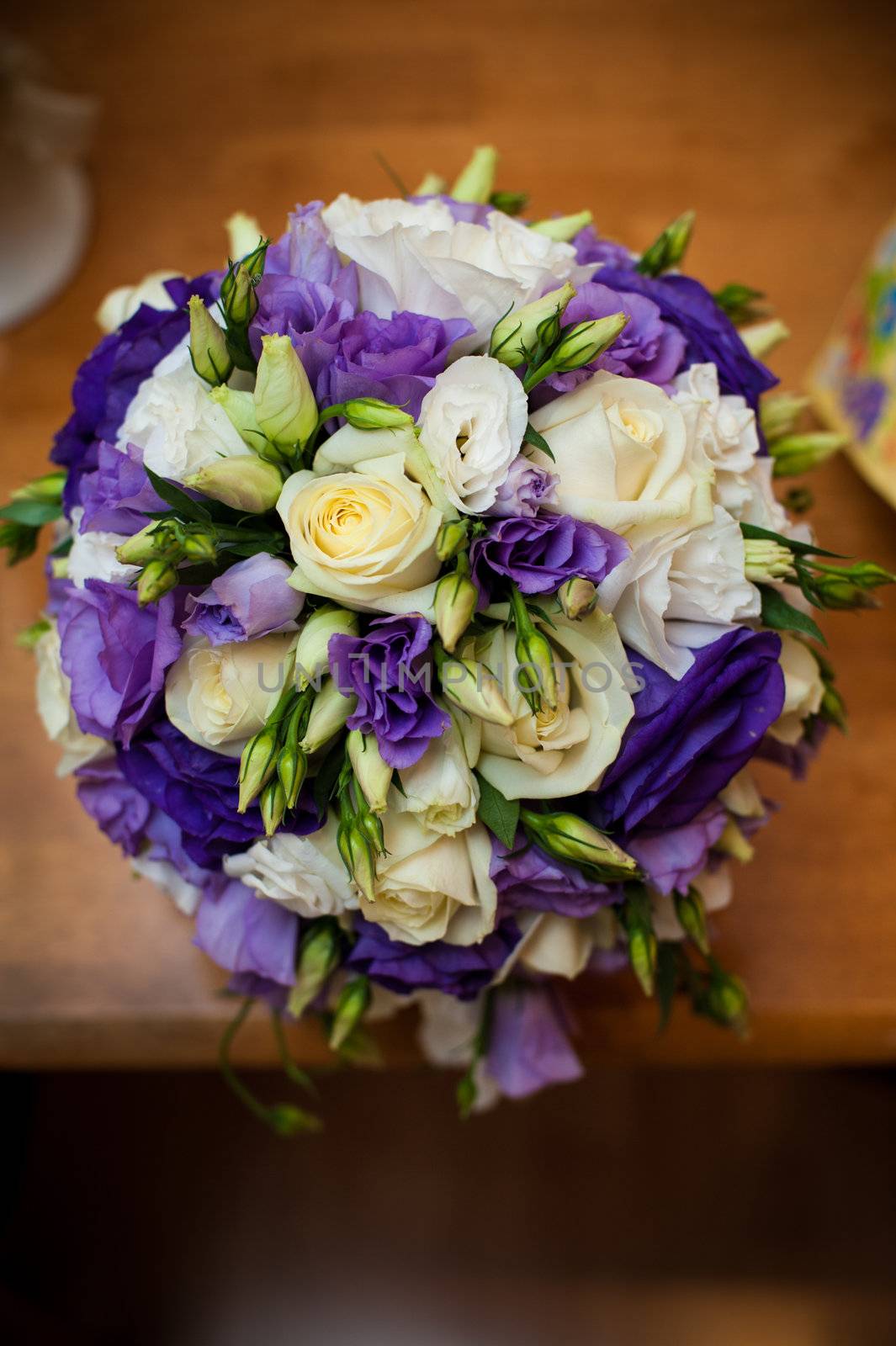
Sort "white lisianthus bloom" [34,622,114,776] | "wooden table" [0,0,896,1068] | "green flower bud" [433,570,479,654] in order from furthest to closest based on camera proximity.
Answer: "wooden table" [0,0,896,1068]
"white lisianthus bloom" [34,622,114,776]
"green flower bud" [433,570,479,654]

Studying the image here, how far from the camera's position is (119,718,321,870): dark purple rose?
1.22ft

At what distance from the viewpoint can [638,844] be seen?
15.2 inches

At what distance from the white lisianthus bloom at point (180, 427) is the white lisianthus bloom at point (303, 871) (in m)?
0.13

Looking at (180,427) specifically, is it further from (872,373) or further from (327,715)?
(872,373)

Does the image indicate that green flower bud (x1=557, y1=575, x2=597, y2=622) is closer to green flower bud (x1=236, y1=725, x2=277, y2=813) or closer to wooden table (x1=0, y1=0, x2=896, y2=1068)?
green flower bud (x1=236, y1=725, x2=277, y2=813)

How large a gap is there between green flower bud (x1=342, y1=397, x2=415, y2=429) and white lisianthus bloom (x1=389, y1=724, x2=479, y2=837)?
0.33ft

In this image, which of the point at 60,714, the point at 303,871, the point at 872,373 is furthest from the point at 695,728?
the point at 872,373

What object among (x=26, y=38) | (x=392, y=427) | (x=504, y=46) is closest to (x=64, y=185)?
(x=26, y=38)

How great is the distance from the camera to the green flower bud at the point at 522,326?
0.34m

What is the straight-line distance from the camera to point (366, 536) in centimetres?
33

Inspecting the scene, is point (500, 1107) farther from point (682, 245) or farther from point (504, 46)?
point (504, 46)

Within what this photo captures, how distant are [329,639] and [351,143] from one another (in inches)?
24.2

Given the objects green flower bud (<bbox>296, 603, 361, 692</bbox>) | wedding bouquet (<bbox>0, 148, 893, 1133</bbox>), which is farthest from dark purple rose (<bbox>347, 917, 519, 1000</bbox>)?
green flower bud (<bbox>296, 603, 361, 692</bbox>)

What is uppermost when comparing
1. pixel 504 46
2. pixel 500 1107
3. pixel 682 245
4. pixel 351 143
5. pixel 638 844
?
pixel 504 46
